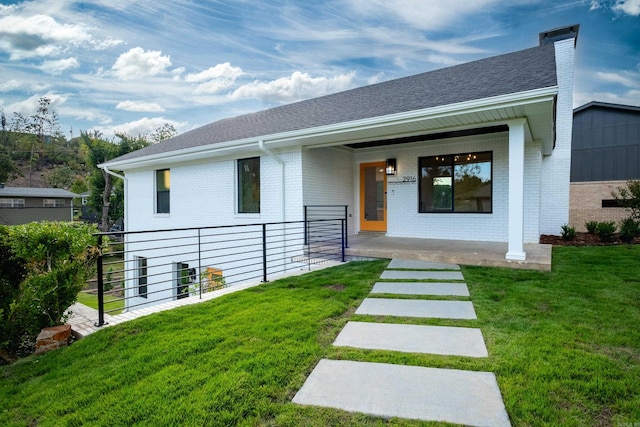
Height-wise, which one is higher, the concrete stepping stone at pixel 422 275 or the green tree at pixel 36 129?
the green tree at pixel 36 129

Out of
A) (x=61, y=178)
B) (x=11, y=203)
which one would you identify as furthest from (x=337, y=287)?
(x=61, y=178)

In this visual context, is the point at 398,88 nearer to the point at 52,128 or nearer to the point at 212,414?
the point at 212,414

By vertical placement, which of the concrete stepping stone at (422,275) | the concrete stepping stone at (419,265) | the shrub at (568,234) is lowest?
the concrete stepping stone at (422,275)

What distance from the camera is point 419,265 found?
5715 mm

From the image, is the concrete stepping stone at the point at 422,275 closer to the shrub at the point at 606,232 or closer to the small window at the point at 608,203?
the shrub at the point at 606,232

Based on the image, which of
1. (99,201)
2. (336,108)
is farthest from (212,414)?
(99,201)

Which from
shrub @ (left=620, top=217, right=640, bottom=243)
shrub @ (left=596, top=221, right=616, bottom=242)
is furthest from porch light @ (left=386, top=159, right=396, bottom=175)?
shrub @ (left=620, top=217, right=640, bottom=243)

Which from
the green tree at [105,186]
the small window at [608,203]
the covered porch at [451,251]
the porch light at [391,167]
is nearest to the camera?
the covered porch at [451,251]

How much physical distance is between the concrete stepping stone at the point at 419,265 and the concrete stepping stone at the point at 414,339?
257 centimetres

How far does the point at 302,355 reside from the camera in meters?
2.47

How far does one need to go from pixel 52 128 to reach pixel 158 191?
36.2 m

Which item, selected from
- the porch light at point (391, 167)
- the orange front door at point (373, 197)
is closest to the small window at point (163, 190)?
the orange front door at point (373, 197)

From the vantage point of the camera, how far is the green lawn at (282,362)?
1.81 m

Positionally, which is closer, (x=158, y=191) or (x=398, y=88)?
(x=398, y=88)
